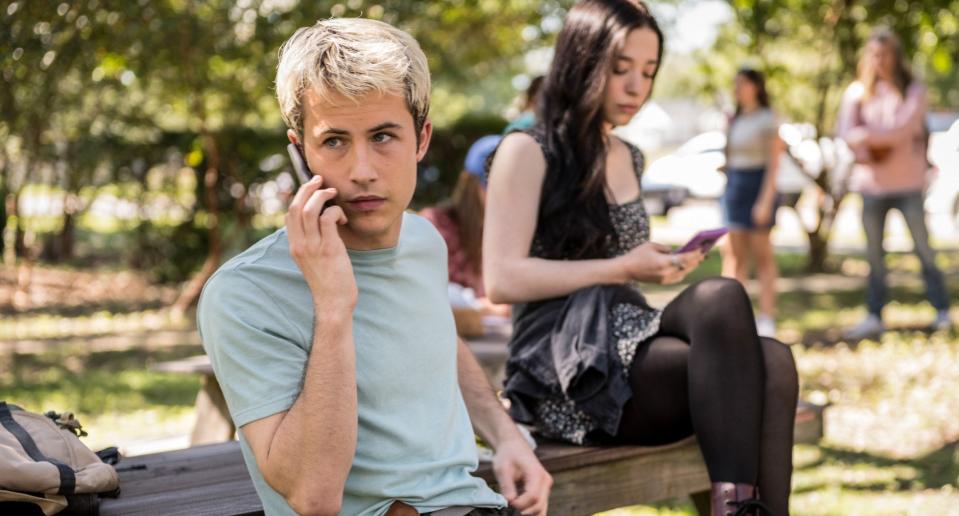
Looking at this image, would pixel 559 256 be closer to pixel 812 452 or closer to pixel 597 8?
pixel 597 8

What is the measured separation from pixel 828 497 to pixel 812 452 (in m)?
0.85

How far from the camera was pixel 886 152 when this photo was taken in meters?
9.05

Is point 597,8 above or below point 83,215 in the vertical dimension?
above

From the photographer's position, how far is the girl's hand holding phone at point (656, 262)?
10.9 feet

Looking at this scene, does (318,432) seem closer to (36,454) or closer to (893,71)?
(36,454)

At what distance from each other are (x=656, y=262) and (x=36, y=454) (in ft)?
5.56

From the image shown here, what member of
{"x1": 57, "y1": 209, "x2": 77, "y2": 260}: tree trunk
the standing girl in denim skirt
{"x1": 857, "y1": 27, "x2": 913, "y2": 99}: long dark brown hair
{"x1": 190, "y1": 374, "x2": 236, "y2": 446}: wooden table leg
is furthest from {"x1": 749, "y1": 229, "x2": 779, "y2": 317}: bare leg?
{"x1": 57, "y1": 209, "x2": 77, "y2": 260}: tree trunk

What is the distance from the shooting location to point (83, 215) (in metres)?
13.5

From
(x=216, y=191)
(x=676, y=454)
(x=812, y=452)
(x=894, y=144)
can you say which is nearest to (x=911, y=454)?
(x=812, y=452)

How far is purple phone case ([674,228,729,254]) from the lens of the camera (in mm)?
3352

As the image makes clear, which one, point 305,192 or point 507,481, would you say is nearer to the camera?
point 305,192

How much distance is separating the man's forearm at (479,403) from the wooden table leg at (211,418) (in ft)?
7.50

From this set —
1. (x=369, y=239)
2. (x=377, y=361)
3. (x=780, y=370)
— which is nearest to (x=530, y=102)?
(x=780, y=370)

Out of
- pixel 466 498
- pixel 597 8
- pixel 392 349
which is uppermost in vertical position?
pixel 597 8
